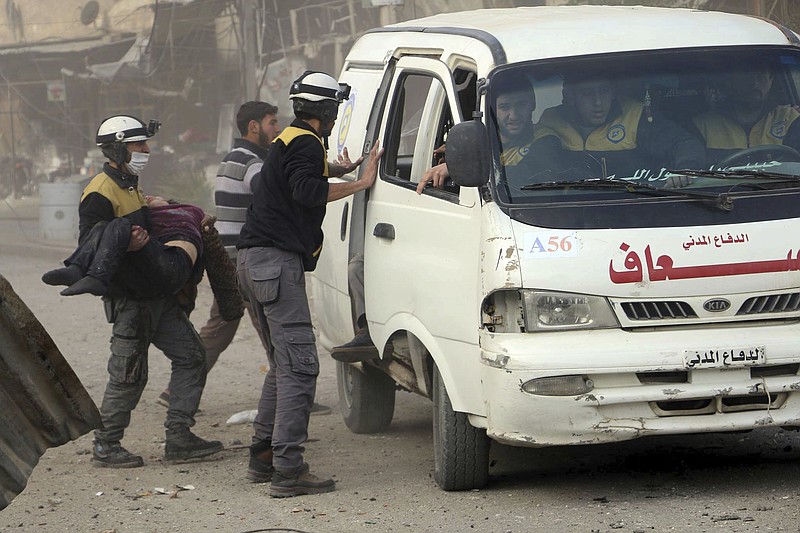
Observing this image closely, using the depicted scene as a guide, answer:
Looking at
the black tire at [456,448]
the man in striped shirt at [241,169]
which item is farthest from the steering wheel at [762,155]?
the man in striped shirt at [241,169]

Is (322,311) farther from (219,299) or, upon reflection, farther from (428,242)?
(428,242)

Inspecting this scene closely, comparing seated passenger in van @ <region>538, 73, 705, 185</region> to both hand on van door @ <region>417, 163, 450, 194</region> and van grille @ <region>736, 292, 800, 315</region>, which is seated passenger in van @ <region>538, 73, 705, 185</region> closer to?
hand on van door @ <region>417, 163, 450, 194</region>

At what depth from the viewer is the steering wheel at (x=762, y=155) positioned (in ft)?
18.2

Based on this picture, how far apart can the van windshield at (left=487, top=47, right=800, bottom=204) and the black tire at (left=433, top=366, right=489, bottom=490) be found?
38.7 inches

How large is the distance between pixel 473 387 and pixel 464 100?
56.6 inches

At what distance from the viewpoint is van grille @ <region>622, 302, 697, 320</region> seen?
201 inches

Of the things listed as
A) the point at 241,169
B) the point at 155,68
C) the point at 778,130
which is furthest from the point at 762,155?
the point at 155,68

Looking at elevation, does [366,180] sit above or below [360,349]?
above

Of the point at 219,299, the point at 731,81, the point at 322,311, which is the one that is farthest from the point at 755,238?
the point at 219,299

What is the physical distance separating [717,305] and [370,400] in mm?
2875

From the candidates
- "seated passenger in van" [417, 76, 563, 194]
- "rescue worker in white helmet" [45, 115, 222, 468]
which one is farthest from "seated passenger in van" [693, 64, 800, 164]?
"rescue worker in white helmet" [45, 115, 222, 468]

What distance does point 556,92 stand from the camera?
5.62m

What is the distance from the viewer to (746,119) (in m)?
5.66

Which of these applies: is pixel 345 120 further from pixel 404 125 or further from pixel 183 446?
pixel 183 446
